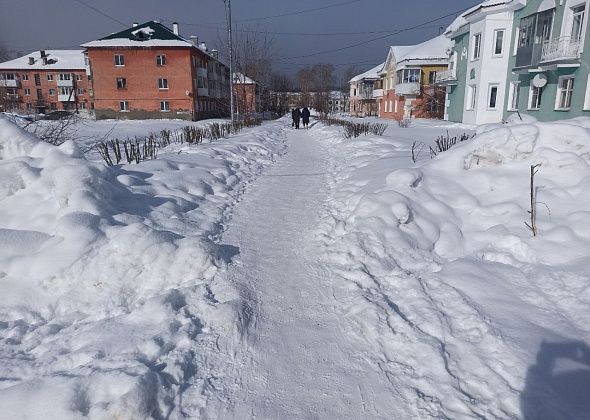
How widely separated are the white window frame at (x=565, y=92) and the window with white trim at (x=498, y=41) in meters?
6.57

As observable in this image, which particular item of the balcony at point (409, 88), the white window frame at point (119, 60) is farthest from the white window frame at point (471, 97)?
the white window frame at point (119, 60)

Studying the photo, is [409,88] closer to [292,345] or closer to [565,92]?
[565,92]

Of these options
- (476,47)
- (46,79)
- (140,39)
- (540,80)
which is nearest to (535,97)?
(540,80)

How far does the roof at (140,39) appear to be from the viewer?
38.4 metres

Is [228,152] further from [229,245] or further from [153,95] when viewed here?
[153,95]

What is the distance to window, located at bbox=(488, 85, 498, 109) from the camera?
2478cm

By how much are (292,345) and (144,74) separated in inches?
1691

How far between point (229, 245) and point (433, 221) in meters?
2.61

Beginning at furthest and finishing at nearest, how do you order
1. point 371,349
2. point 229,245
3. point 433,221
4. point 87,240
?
1. point 433,221
2. point 229,245
3. point 87,240
4. point 371,349

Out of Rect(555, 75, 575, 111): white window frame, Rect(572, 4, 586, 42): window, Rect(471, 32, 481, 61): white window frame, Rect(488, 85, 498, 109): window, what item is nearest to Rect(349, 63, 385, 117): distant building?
Rect(471, 32, 481, 61): white window frame

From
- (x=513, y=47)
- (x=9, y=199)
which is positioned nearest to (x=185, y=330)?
(x=9, y=199)

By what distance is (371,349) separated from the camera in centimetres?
268

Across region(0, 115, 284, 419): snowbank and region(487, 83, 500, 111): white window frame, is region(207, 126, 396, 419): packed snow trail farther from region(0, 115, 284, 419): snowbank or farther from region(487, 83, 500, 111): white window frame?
region(487, 83, 500, 111): white window frame

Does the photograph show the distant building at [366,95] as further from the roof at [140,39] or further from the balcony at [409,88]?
the roof at [140,39]
